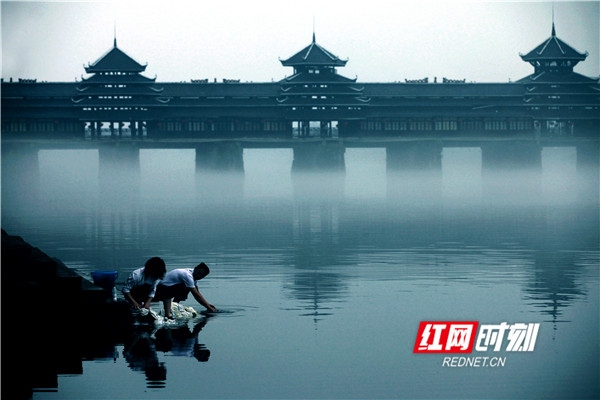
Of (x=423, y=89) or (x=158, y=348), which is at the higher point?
(x=423, y=89)

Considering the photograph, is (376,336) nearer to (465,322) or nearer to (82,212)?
(465,322)

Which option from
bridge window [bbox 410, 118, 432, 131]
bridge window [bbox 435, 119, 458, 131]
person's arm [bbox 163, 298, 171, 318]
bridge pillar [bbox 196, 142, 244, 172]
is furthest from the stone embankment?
bridge window [bbox 435, 119, 458, 131]

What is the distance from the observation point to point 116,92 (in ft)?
250

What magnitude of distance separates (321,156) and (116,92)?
15.1 metres

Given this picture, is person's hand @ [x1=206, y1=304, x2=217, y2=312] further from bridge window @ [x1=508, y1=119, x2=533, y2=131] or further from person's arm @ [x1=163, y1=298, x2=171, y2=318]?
bridge window @ [x1=508, y1=119, x2=533, y2=131]

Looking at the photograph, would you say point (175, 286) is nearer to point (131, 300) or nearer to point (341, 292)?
point (131, 300)

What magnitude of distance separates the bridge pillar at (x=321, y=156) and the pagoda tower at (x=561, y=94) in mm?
14520

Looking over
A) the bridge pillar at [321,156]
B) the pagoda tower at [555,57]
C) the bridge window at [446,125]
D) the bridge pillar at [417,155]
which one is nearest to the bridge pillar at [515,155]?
the bridge window at [446,125]

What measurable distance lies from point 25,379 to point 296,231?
21.2 meters

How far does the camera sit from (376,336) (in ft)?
45.6

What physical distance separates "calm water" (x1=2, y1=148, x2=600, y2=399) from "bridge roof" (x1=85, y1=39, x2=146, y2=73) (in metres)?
31.8

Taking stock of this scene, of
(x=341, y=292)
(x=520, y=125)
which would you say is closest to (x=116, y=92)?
(x=520, y=125)

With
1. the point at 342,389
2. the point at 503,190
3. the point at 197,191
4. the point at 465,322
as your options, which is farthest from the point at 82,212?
the point at 342,389

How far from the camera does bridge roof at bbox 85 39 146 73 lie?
75.9 metres
